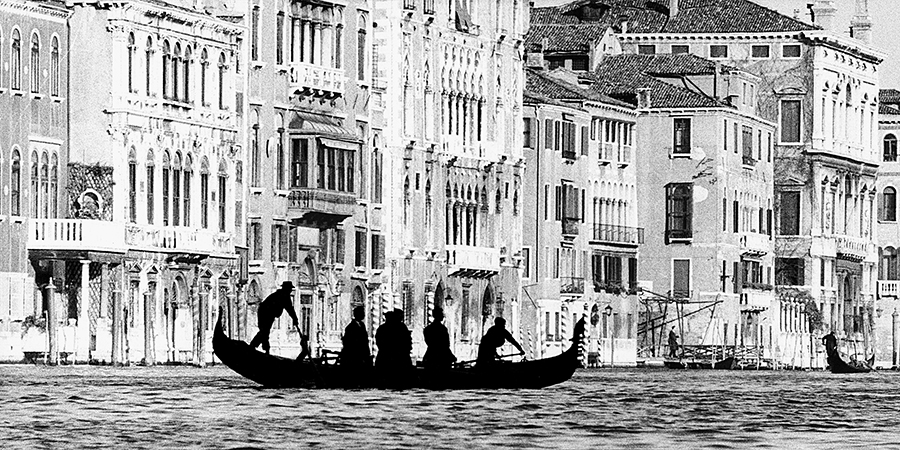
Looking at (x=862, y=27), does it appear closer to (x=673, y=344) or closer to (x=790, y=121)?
(x=790, y=121)

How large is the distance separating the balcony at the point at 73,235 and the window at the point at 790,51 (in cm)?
4997

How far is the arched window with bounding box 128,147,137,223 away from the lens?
277 ft

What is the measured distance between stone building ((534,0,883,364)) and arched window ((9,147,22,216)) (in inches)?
1927

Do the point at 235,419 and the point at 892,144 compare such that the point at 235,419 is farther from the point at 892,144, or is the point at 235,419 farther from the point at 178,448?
the point at 892,144

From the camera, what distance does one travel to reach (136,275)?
84250 mm

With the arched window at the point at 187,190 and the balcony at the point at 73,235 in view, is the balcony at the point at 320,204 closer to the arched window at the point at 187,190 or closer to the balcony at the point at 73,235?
the arched window at the point at 187,190

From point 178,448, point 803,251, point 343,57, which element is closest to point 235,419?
point 178,448

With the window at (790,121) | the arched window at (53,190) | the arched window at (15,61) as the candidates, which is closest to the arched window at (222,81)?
the arched window at (53,190)

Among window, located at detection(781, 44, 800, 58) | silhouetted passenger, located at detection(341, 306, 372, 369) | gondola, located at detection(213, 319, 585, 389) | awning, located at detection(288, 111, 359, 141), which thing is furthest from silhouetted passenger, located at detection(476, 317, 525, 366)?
window, located at detection(781, 44, 800, 58)

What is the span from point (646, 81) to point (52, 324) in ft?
145

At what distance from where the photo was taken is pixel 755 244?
12638cm

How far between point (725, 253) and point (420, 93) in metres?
25.2

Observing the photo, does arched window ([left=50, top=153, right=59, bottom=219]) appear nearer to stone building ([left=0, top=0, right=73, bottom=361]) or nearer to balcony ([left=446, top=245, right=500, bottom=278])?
stone building ([left=0, top=0, right=73, bottom=361])

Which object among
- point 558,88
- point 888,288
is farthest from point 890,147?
point 558,88
